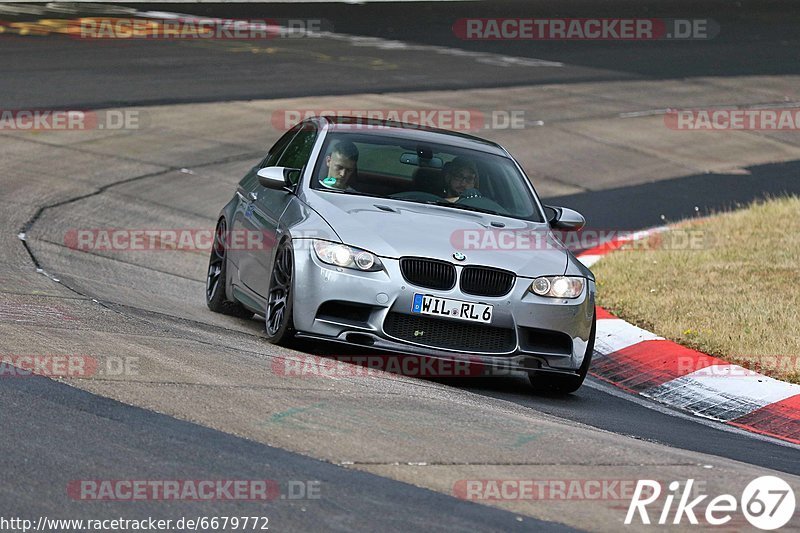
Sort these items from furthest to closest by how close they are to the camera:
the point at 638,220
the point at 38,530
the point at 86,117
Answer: the point at 86,117, the point at 638,220, the point at 38,530

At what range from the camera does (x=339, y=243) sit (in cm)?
843

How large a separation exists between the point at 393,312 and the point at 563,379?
1.31 m

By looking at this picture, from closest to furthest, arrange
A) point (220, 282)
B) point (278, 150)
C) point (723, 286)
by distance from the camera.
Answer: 1. point (220, 282)
2. point (278, 150)
3. point (723, 286)

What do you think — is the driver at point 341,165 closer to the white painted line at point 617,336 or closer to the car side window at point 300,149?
the car side window at point 300,149

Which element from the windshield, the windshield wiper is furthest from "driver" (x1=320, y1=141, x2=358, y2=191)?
the windshield wiper

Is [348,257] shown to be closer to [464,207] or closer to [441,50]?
[464,207]

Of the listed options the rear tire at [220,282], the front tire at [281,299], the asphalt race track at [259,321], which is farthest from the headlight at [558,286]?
the rear tire at [220,282]

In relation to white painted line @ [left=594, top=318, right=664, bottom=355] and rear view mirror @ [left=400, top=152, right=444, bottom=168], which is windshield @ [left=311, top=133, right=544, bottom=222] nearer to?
rear view mirror @ [left=400, top=152, right=444, bottom=168]

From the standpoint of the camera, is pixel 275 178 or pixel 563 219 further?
pixel 563 219

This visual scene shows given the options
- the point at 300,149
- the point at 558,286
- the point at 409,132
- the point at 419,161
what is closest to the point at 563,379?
the point at 558,286

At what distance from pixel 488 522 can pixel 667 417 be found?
3.51 meters

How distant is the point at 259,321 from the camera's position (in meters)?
10.8

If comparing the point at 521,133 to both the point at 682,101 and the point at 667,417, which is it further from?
the point at 667,417

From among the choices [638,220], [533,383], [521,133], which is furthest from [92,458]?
[521,133]
